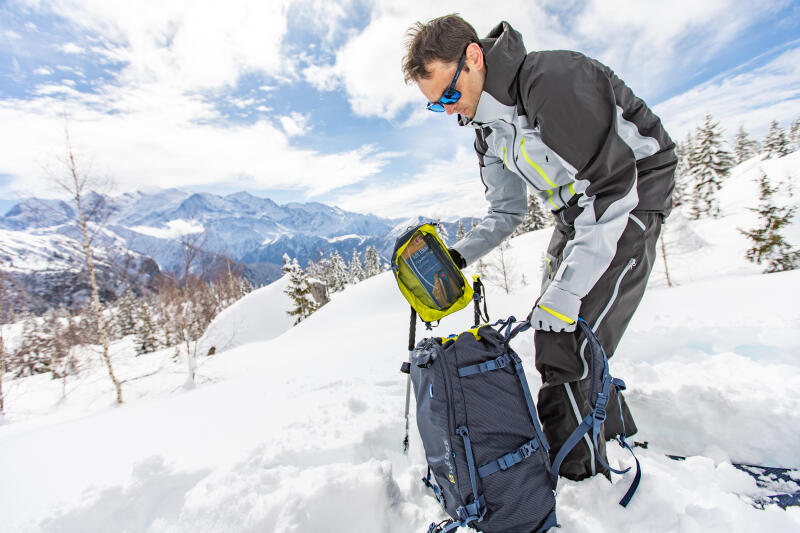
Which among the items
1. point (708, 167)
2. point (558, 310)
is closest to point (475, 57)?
point (558, 310)

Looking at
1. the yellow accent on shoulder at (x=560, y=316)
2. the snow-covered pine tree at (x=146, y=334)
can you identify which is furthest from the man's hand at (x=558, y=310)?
the snow-covered pine tree at (x=146, y=334)

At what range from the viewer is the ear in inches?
71.8

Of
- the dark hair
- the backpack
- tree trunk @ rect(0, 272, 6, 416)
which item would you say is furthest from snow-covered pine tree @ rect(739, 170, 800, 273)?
tree trunk @ rect(0, 272, 6, 416)

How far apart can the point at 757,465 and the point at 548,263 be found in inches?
78.9

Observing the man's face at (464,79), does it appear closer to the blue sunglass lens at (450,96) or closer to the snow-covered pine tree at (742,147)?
the blue sunglass lens at (450,96)

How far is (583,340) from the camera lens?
181 centimetres

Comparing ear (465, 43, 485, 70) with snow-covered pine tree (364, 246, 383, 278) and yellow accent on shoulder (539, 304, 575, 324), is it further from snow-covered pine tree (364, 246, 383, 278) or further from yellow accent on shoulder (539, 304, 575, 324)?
snow-covered pine tree (364, 246, 383, 278)

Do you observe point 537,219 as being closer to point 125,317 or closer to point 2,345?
point 2,345

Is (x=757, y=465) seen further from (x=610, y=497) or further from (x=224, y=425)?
(x=224, y=425)

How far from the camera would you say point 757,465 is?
88.9 inches

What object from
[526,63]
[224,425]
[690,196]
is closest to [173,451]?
[224,425]

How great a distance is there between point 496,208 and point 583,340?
131 cm

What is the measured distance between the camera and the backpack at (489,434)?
164 centimetres

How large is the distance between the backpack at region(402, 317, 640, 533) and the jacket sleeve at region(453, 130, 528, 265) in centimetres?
→ 85
